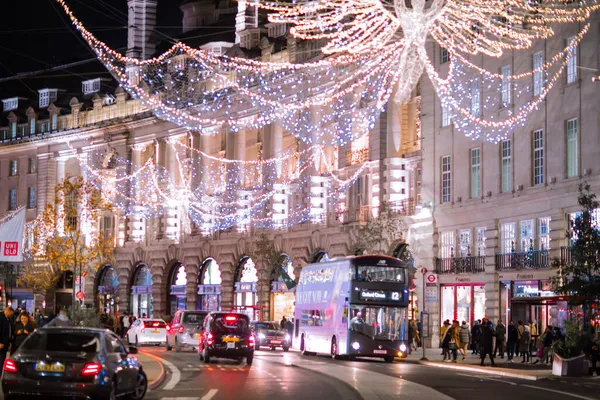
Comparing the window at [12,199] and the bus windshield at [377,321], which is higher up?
the window at [12,199]

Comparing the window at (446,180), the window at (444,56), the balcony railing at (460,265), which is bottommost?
the balcony railing at (460,265)

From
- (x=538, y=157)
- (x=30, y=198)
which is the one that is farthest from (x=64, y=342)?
(x=30, y=198)

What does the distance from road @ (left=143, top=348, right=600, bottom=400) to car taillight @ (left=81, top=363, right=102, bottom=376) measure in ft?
13.0

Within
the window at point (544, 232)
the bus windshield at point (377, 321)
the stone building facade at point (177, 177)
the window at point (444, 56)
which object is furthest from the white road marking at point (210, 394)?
the stone building facade at point (177, 177)

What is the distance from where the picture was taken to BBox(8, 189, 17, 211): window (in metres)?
102

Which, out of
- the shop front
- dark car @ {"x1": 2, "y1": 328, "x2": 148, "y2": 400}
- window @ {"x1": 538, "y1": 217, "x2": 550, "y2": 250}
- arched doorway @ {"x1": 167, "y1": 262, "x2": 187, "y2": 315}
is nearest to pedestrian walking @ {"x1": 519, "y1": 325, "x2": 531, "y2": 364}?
window @ {"x1": 538, "y1": 217, "x2": 550, "y2": 250}

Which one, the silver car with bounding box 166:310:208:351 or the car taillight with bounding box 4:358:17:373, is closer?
the car taillight with bounding box 4:358:17:373

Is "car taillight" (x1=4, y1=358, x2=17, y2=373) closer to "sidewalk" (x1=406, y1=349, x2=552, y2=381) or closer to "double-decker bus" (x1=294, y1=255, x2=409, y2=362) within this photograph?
"sidewalk" (x1=406, y1=349, x2=552, y2=381)

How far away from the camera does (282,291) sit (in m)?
73.4

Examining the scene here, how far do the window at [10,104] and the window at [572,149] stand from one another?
A: 6685 cm

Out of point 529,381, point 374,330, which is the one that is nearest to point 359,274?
point 374,330

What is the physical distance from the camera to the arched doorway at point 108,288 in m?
90.6

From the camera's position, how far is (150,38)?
90.6 m

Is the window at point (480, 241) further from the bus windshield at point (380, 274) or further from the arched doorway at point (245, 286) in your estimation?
the arched doorway at point (245, 286)
